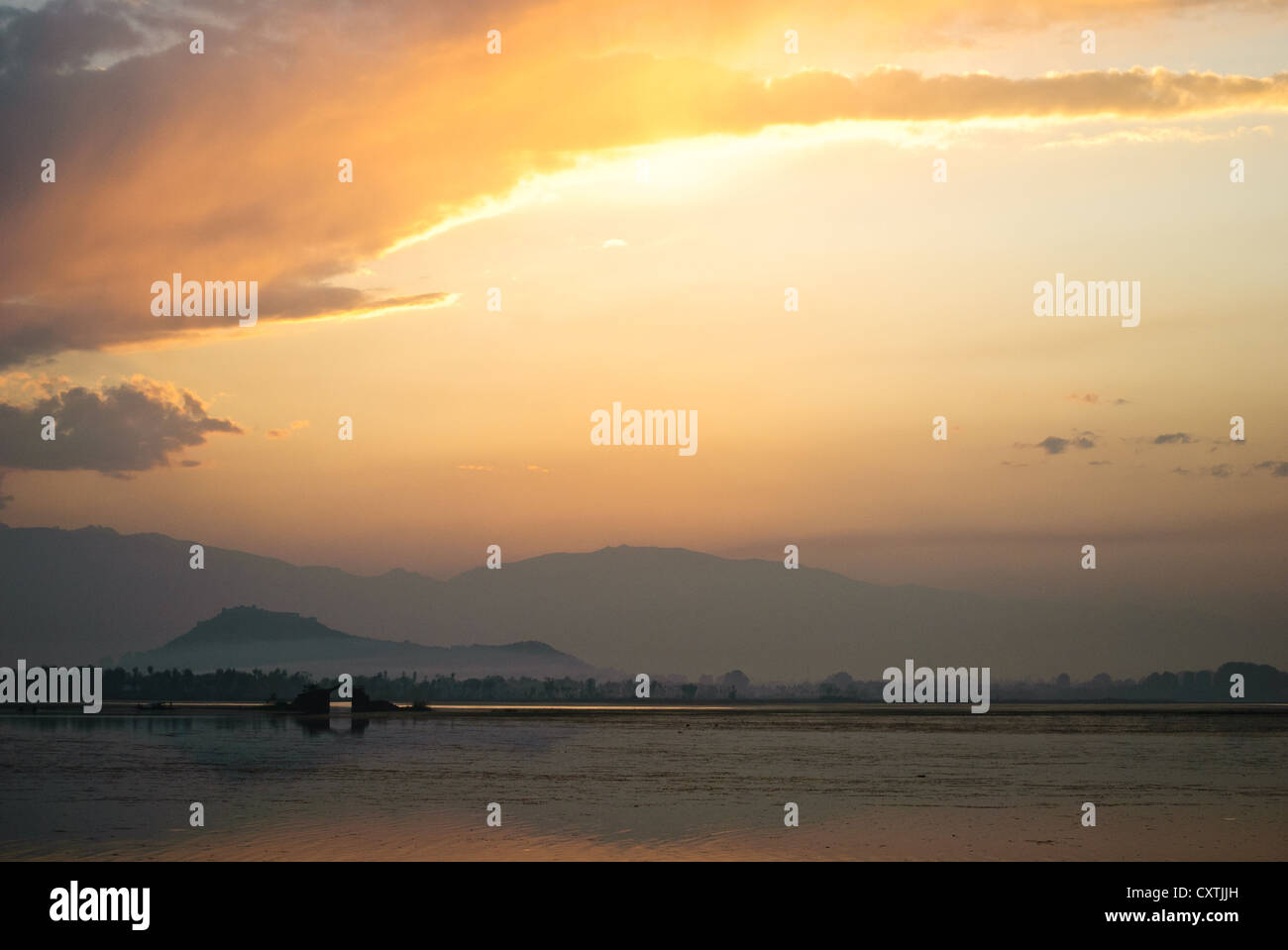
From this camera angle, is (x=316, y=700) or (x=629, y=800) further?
(x=316, y=700)

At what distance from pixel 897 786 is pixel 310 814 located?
94.3 feet

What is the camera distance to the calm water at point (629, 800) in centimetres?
3703

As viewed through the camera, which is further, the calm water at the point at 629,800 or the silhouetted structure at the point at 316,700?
the silhouetted structure at the point at 316,700

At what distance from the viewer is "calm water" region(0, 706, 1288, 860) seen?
121ft

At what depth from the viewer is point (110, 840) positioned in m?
36.7

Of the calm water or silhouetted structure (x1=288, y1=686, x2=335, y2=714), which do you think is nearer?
the calm water

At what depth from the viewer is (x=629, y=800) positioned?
49688 millimetres
